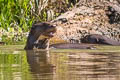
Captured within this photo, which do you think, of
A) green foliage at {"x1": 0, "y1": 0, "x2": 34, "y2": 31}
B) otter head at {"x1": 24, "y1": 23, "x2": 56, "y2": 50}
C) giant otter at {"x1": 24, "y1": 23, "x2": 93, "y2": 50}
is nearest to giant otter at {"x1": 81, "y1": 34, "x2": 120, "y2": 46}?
giant otter at {"x1": 24, "y1": 23, "x2": 93, "y2": 50}

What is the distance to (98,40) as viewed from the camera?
36.8ft

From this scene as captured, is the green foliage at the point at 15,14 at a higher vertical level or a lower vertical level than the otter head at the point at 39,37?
higher

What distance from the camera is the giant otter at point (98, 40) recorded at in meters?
11.0

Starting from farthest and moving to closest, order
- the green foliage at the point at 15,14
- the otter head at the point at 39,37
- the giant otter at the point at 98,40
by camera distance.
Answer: the green foliage at the point at 15,14, the giant otter at the point at 98,40, the otter head at the point at 39,37

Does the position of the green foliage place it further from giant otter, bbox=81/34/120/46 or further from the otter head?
the otter head

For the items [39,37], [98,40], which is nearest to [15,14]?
[98,40]

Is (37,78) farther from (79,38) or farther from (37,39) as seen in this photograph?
(79,38)

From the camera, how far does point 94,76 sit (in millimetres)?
3756

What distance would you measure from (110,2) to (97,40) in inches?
105

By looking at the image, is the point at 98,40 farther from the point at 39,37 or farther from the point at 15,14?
the point at 15,14

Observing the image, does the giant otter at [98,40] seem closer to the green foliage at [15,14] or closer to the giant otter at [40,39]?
the giant otter at [40,39]

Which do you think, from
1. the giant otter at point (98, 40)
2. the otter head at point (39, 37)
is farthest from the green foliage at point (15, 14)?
the otter head at point (39, 37)

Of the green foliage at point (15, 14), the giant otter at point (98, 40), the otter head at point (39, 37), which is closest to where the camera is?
the otter head at point (39, 37)

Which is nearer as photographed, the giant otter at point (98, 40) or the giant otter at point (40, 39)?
the giant otter at point (40, 39)
